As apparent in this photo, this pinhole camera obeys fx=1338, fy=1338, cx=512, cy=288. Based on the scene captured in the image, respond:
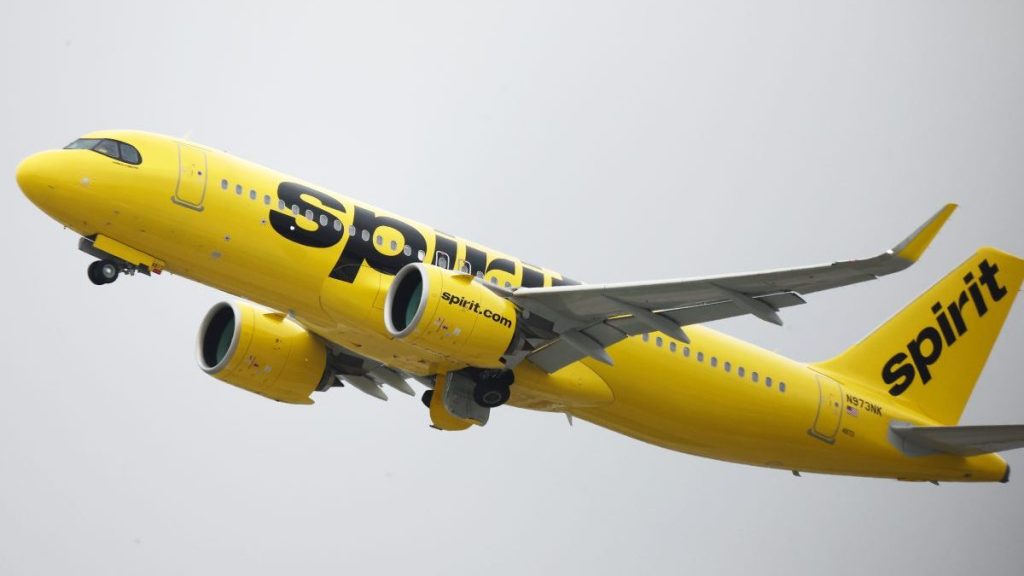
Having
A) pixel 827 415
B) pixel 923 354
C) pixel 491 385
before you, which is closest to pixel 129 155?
pixel 491 385

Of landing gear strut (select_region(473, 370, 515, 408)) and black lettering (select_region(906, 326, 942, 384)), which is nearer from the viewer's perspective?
landing gear strut (select_region(473, 370, 515, 408))

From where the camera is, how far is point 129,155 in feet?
86.9

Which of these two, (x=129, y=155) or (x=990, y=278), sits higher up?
(x=990, y=278)

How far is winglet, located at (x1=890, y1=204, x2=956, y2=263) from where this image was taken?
851 inches

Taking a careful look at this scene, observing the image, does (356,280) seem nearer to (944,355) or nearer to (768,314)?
(768,314)

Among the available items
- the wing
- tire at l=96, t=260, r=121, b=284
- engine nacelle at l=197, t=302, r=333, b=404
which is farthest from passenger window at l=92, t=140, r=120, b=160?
the wing

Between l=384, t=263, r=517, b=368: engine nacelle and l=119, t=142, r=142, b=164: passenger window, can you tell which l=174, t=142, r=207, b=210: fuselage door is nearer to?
l=119, t=142, r=142, b=164: passenger window

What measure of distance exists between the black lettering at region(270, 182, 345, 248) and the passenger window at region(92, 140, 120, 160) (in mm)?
3247

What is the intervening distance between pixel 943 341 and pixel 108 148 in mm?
22166

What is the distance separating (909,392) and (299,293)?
1675cm

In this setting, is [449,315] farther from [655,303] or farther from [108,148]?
[108,148]

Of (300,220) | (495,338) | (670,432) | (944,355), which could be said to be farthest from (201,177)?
(944,355)

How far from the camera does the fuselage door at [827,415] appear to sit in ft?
107

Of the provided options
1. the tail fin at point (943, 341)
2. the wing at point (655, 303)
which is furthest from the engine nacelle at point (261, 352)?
the tail fin at point (943, 341)
